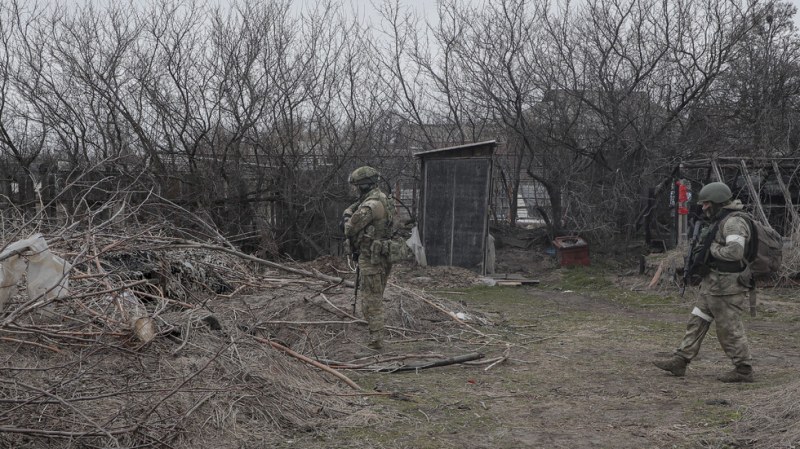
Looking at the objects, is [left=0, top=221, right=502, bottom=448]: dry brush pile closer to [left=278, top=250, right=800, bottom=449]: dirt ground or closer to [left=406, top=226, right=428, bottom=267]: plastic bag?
[left=278, top=250, right=800, bottom=449]: dirt ground

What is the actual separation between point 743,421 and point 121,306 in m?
4.27

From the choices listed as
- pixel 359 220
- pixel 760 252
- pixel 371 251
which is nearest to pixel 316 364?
pixel 371 251

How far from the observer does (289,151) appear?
56.4 feet

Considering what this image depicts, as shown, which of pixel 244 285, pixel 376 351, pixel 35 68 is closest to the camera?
pixel 376 351

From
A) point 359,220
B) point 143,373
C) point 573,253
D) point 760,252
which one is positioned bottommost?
point 143,373

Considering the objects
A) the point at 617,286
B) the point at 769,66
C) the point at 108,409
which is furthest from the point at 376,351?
the point at 769,66

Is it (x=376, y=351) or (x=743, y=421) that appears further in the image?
(x=376, y=351)

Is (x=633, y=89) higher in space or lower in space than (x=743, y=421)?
higher

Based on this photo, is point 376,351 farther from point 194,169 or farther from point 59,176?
point 59,176

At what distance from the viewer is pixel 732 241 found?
21.1 feet

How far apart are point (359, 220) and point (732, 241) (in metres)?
3.48

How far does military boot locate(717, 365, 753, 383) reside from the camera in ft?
21.5

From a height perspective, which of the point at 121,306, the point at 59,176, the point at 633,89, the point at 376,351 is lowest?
the point at 376,351

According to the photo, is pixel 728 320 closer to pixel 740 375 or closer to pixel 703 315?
pixel 703 315
